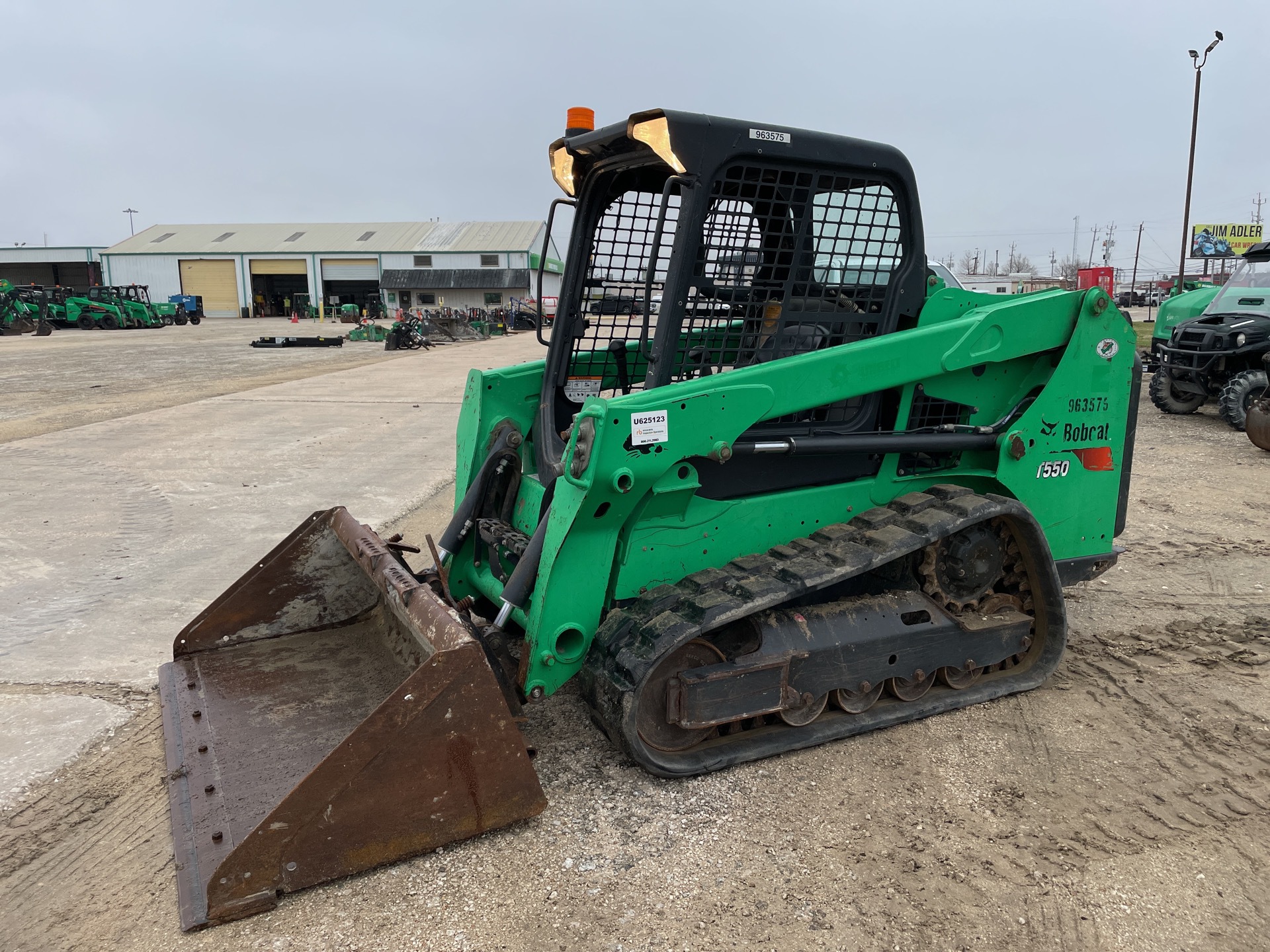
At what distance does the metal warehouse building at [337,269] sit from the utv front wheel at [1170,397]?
4747cm

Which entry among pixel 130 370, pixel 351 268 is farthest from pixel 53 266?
pixel 130 370

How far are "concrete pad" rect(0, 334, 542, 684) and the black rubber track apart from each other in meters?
2.31

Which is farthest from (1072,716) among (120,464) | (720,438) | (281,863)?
(120,464)

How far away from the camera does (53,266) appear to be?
64.2m

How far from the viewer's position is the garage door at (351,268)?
59188 millimetres

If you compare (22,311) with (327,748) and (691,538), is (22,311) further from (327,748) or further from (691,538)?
(691,538)

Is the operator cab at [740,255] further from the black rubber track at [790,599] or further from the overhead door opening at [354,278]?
the overhead door opening at [354,278]

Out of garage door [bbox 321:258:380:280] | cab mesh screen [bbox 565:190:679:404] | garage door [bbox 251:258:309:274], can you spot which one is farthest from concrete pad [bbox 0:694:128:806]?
garage door [bbox 251:258:309:274]

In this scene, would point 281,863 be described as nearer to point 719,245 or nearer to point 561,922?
point 561,922

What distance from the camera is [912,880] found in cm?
263

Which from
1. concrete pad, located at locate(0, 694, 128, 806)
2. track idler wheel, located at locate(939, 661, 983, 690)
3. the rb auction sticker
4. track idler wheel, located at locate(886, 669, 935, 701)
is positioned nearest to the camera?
the rb auction sticker

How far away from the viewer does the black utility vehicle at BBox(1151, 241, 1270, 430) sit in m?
10.4

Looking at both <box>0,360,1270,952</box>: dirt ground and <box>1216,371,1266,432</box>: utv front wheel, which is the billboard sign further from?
<box>0,360,1270,952</box>: dirt ground

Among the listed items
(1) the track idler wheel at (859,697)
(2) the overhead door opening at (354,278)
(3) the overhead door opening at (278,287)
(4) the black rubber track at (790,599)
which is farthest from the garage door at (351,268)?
(1) the track idler wheel at (859,697)
